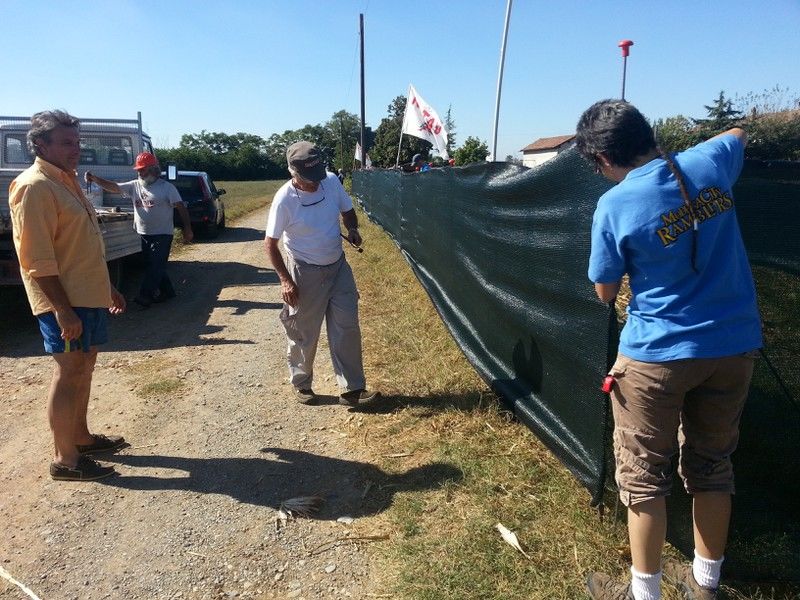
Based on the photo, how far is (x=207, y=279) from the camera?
976 cm

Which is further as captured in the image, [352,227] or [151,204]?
[151,204]

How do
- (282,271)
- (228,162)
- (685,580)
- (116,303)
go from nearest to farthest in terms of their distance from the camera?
(685,580) → (116,303) → (282,271) → (228,162)

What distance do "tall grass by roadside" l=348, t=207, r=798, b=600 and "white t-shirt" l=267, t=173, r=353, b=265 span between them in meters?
1.18

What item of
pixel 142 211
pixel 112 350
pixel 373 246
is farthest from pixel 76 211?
pixel 373 246

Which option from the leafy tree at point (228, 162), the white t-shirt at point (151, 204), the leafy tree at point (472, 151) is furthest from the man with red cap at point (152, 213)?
the leafy tree at point (228, 162)

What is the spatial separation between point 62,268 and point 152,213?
4.62m

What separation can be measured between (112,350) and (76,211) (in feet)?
9.87

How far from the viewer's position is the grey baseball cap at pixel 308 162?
4.09 meters

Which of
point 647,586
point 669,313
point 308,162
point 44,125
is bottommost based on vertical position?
point 647,586

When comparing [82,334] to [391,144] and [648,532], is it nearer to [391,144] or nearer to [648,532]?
[648,532]

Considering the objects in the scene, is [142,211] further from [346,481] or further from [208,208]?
[208,208]

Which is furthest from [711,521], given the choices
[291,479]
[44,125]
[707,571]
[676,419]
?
[44,125]

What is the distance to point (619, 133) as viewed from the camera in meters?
2.05

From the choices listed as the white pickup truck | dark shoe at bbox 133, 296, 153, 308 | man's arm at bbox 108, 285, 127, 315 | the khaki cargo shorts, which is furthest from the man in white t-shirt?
the white pickup truck
